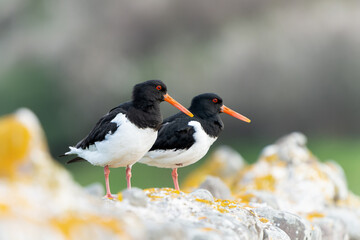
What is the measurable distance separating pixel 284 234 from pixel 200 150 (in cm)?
174

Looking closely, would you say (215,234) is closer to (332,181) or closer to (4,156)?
(4,156)

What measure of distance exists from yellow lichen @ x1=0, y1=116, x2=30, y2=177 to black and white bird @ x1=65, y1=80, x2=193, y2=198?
199 centimetres

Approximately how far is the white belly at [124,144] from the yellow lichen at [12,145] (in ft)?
6.73

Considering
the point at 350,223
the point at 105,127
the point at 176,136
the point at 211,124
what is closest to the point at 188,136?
the point at 176,136

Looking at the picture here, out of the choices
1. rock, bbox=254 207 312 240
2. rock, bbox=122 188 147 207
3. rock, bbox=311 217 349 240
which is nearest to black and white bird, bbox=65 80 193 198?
rock, bbox=254 207 312 240

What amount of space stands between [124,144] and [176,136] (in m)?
1.08

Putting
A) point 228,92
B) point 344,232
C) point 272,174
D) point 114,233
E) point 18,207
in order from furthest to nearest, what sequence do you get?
point 228,92
point 272,174
point 344,232
point 114,233
point 18,207

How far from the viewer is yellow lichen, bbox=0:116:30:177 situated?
1.96m

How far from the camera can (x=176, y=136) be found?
16.5 ft

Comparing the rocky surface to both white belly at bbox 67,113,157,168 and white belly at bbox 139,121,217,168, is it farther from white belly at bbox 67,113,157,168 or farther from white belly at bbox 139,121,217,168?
white belly at bbox 67,113,157,168

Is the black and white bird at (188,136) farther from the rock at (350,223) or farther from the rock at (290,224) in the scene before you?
the rock at (350,223)

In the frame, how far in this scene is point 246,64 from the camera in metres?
17.0

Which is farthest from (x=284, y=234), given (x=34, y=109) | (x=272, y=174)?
(x=34, y=109)

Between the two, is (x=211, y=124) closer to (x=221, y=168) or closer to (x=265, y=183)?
(x=265, y=183)
